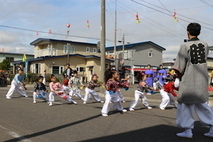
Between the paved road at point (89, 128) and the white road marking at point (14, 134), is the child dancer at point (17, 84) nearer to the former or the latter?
the paved road at point (89, 128)

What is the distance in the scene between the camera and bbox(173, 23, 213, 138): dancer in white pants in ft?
15.9

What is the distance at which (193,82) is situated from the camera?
192 inches

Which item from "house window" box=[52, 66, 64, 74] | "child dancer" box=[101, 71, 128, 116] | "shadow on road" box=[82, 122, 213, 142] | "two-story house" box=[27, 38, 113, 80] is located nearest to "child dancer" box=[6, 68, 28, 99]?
"child dancer" box=[101, 71, 128, 116]

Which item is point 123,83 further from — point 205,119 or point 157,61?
point 157,61

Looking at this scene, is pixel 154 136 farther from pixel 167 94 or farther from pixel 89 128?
pixel 167 94

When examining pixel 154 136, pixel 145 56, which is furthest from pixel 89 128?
pixel 145 56

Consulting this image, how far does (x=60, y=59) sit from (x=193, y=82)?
29807mm

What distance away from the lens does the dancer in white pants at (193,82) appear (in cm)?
484

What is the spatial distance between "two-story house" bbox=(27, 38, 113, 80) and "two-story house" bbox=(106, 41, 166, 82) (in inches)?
224

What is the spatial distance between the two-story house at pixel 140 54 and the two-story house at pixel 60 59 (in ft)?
18.7

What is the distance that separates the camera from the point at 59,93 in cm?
1045

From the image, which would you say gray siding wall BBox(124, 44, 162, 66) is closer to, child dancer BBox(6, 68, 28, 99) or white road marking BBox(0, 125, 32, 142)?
child dancer BBox(6, 68, 28, 99)

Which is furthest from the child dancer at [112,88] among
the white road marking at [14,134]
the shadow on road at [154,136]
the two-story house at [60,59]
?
the two-story house at [60,59]

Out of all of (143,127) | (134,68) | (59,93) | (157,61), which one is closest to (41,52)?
(134,68)
